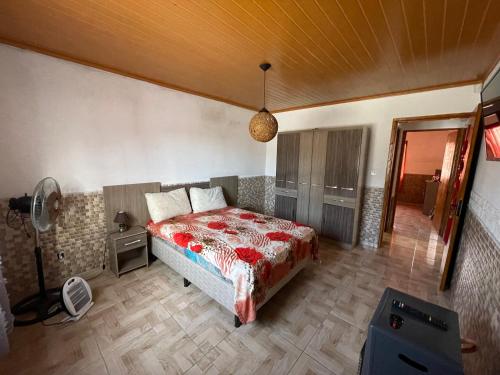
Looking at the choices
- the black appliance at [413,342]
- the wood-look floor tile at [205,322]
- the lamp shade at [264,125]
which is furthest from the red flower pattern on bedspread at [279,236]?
the black appliance at [413,342]

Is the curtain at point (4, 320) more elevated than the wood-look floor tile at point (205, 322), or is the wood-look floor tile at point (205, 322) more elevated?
the curtain at point (4, 320)

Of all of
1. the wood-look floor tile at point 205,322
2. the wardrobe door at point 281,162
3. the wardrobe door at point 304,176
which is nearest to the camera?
the wood-look floor tile at point 205,322

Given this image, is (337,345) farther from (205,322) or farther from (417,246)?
(417,246)

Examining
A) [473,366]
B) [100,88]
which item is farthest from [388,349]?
[100,88]

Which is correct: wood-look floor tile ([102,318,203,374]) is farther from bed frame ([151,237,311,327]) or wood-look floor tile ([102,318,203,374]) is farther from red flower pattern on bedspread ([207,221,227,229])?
red flower pattern on bedspread ([207,221,227,229])

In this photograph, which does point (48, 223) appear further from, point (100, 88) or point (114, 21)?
point (114, 21)

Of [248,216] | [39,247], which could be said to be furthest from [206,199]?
[39,247]

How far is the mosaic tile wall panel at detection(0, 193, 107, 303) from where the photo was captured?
1.96 meters

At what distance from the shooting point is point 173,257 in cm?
242

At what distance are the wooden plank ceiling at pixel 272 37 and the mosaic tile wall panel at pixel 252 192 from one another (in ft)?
7.02

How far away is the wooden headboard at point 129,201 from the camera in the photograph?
2.55 metres

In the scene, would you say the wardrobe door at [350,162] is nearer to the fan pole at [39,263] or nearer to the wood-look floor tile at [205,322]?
the wood-look floor tile at [205,322]

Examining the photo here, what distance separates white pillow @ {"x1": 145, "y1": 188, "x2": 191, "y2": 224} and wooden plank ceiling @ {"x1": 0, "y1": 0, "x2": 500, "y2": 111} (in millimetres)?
1543

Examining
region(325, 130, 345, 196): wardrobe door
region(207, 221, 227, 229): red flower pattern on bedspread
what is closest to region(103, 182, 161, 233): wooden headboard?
region(207, 221, 227, 229): red flower pattern on bedspread
